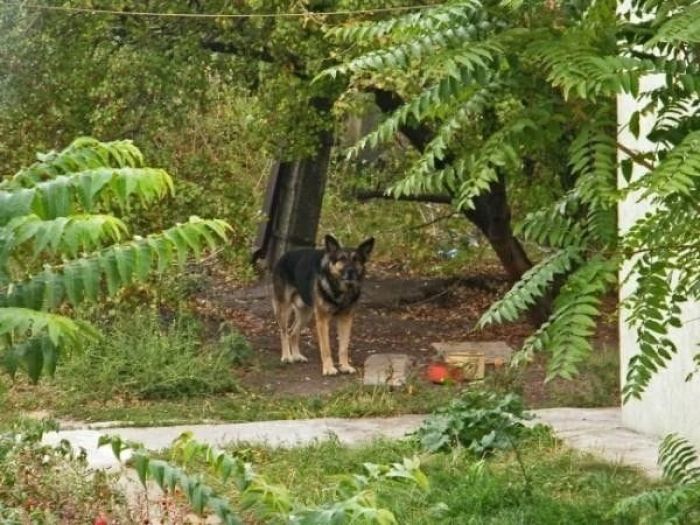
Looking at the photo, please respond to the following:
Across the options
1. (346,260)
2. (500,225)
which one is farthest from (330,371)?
(500,225)

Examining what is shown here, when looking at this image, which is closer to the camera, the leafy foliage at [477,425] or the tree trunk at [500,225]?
the leafy foliage at [477,425]

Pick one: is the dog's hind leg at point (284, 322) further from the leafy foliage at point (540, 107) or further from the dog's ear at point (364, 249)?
the leafy foliage at point (540, 107)

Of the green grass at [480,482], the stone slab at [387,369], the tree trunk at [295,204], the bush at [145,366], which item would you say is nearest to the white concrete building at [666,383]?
the green grass at [480,482]

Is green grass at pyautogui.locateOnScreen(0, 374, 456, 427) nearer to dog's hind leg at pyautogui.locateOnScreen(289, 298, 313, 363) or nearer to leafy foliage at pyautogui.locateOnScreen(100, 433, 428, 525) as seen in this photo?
dog's hind leg at pyautogui.locateOnScreen(289, 298, 313, 363)

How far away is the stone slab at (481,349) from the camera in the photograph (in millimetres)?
15484

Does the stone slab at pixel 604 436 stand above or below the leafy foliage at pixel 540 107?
below

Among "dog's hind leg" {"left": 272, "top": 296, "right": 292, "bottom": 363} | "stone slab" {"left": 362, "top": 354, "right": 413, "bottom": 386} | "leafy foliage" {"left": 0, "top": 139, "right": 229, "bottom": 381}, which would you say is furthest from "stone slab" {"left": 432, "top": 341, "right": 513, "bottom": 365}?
"leafy foliage" {"left": 0, "top": 139, "right": 229, "bottom": 381}

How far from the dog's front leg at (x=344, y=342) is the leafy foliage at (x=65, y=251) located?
1179cm

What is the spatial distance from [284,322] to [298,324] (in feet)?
0.56

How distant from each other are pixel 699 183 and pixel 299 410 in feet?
28.2

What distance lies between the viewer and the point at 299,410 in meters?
12.8

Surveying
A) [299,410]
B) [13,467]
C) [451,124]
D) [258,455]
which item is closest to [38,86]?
[299,410]

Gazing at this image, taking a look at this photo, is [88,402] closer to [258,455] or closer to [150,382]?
[150,382]

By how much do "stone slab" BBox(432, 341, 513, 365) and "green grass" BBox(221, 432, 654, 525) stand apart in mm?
5348
